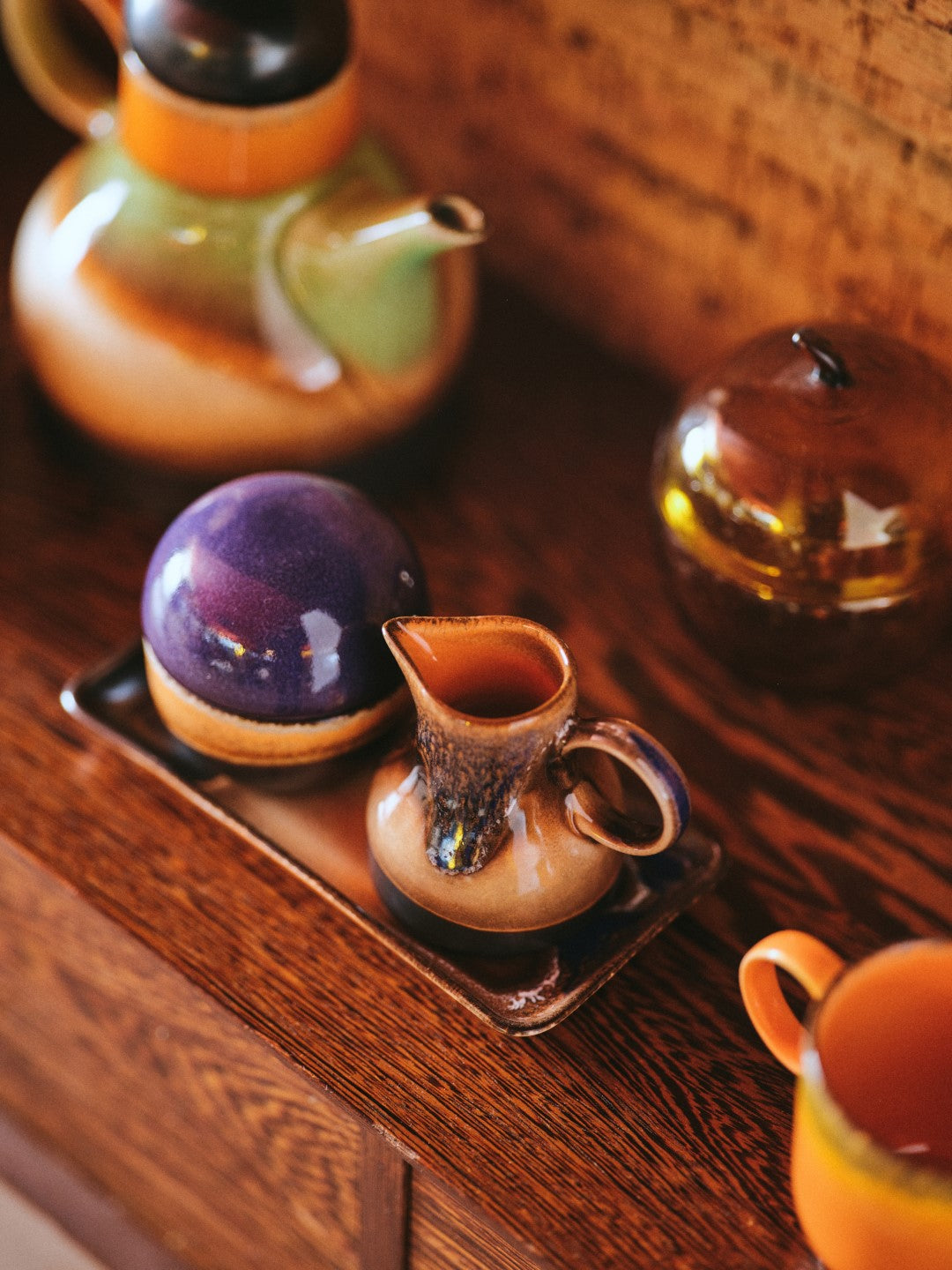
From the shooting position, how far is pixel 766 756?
0.66 m

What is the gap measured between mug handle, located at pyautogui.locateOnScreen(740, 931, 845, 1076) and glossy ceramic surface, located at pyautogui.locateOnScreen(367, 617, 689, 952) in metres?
0.05

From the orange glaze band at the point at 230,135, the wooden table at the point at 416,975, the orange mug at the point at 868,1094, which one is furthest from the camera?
the orange glaze band at the point at 230,135

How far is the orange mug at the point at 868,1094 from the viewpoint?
0.41m

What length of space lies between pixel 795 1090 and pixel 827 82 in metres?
0.47

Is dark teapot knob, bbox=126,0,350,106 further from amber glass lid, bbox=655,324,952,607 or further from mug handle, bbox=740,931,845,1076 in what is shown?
mug handle, bbox=740,931,845,1076

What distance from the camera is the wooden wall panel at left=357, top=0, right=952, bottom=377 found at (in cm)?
66

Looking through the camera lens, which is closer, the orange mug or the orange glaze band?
the orange mug

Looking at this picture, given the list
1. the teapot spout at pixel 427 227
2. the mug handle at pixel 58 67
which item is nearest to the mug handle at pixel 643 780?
the teapot spout at pixel 427 227

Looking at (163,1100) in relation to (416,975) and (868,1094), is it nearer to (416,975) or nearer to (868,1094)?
(416,975)

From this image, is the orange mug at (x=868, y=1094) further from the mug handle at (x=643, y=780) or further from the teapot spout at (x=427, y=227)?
the teapot spout at (x=427, y=227)

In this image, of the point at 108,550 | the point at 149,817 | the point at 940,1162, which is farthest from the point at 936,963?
the point at 108,550

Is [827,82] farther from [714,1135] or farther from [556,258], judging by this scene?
[714,1135]

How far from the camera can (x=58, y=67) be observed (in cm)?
74

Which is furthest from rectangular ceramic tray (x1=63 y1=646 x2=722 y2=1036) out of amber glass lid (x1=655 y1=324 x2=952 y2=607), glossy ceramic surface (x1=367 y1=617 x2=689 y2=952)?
amber glass lid (x1=655 y1=324 x2=952 y2=607)
